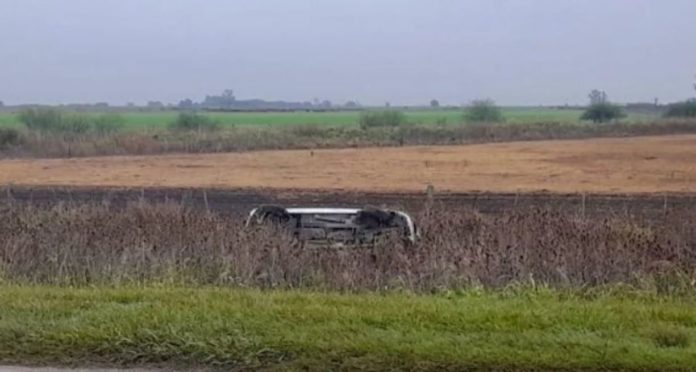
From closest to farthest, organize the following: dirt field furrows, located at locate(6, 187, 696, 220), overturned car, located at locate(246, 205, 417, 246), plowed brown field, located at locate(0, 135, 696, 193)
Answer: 1. overturned car, located at locate(246, 205, 417, 246)
2. dirt field furrows, located at locate(6, 187, 696, 220)
3. plowed brown field, located at locate(0, 135, 696, 193)

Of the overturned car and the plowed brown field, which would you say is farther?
the plowed brown field

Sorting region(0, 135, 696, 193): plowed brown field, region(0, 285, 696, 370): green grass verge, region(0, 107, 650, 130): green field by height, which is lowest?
region(0, 135, 696, 193): plowed brown field

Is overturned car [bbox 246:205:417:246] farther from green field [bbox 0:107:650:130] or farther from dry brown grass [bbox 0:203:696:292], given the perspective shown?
green field [bbox 0:107:650:130]

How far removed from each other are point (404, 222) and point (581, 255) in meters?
2.68

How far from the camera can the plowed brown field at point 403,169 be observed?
28969 millimetres

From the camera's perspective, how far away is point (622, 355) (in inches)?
225

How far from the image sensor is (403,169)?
36.3 metres

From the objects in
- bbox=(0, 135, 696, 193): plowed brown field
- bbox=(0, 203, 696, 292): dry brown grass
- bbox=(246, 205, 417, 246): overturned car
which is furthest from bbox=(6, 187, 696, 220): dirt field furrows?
bbox=(0, 203, 696, 292): dry brown grass

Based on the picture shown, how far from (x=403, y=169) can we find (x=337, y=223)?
949 inches

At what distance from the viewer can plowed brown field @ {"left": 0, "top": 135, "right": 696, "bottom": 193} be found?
95.0 feet

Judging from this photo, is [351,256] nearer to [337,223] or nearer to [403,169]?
[337,223]

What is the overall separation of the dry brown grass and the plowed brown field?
14727 mm

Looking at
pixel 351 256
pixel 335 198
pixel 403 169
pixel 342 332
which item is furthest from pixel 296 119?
pixel 342 332

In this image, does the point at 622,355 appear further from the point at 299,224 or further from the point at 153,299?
the point at 299,224
